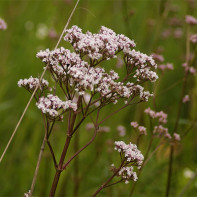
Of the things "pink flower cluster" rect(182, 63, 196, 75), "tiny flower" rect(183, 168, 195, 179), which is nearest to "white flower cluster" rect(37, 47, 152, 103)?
"pink flower cluster" rect(182, 63, 196, 75)

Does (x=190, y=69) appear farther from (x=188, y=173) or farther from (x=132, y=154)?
(x=132, y=154)

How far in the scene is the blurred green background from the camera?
3.36 metres

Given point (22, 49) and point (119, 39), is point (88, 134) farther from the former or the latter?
point (119, 39)

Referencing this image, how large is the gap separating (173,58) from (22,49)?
218 cm

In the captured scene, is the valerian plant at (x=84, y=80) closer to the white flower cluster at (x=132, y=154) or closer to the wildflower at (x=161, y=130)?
the white flower cluster at (x=132, y=154)

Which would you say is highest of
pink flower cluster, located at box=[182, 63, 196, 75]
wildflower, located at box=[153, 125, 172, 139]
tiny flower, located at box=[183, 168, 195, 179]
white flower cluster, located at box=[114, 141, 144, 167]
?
pink flower cluster, located at box=[182, 63, 196, 75]

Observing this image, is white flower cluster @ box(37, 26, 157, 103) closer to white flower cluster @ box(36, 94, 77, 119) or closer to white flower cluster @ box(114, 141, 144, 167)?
white flower cluster @ box(36, 94, 77, 119)

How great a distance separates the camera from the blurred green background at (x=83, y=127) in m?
3.36

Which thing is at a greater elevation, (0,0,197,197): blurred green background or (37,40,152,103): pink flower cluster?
(0,0,197,197): blurred green background

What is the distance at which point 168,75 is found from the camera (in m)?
5.20

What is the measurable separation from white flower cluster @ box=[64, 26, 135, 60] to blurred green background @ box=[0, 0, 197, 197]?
14.4 inches

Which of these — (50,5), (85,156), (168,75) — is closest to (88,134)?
(85,156)

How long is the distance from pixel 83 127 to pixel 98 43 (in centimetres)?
279

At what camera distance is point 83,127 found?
14.2 feet
